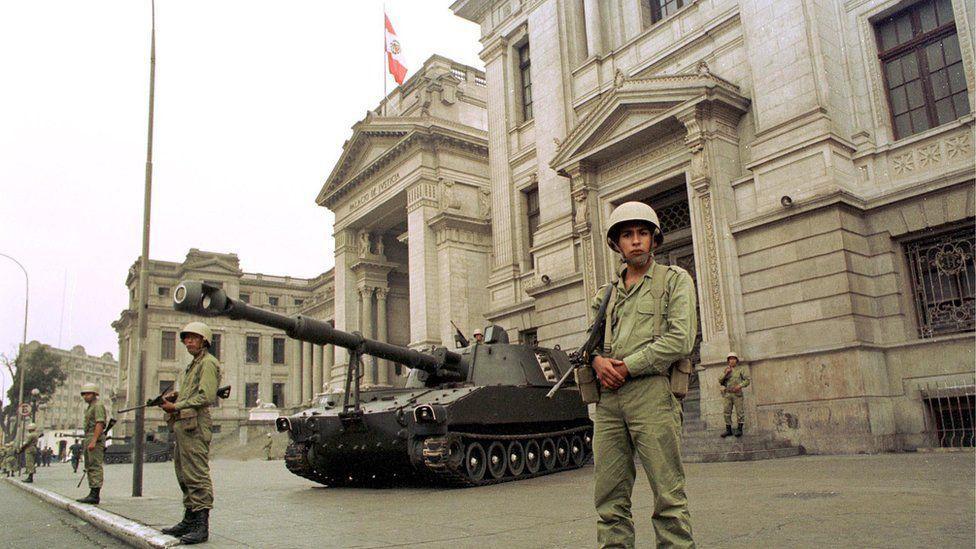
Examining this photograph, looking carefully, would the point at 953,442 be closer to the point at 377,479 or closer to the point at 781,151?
the point at 781,151

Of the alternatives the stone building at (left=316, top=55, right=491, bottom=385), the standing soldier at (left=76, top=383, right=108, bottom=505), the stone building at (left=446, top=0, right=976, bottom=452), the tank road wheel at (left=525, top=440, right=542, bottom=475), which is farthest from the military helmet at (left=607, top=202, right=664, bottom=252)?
the stone building at (left=316, top=55, right=491, bottom=385)

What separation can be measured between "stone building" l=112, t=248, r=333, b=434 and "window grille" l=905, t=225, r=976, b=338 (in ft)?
150

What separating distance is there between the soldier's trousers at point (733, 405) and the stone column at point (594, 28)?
29.9ft

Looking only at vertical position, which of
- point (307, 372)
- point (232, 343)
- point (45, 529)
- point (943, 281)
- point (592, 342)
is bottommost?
point (45, 529)

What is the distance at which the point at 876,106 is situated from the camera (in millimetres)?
13195

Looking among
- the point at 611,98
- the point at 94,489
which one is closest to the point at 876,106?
the point at 611,98

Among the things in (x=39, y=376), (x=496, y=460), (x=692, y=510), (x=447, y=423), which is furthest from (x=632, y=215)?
(x=39, y=376)

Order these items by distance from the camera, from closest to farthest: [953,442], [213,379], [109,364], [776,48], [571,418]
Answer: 1. [213,379]
2. [953,442]
3. [571,418]
4. [776,48]
5. [109,364]

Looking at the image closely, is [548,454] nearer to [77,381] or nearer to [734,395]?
[734,395]

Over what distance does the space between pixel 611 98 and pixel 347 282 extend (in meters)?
20.8

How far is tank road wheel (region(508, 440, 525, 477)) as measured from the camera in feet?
36.4

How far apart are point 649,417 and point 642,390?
5.0 inches

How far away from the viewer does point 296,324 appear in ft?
26.3

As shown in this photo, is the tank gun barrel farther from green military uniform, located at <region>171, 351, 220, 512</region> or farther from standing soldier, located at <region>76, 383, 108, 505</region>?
standing soldier, located at <region>76, 383, 108, 505</region>
